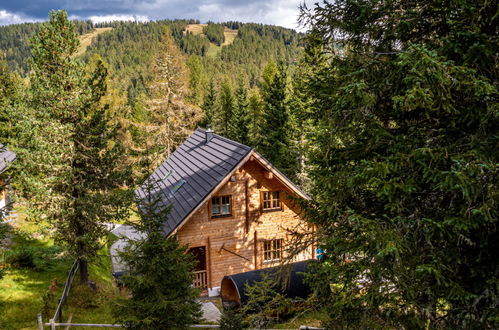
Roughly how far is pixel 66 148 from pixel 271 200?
31.7 ft

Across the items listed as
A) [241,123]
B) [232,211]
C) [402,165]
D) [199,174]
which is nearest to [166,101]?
[241,123]

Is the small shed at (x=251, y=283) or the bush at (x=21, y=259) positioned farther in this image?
the bush at (x=21, y=259)

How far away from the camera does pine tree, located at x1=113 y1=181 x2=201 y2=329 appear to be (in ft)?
26.5

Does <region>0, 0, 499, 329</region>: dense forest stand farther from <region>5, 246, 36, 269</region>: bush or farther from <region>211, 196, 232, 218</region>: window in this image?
<region>5, 246, 36, 269</region>: bush

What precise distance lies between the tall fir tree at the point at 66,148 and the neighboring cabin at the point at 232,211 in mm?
3218

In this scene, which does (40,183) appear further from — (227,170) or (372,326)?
(372,326)

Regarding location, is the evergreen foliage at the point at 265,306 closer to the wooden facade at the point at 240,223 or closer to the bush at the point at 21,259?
the wooden facade at the point at 240,223

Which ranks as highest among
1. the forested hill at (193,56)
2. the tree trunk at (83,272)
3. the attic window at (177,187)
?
the forested hill at (193,56)

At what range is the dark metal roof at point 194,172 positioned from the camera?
15866 millimetres

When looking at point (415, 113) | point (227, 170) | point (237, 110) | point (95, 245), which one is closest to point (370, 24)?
point (415, 113)

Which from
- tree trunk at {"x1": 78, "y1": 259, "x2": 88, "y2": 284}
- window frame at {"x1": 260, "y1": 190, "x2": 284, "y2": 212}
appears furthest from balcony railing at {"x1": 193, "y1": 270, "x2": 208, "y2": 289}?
tree trunk at {"x1": 78, "y1": 259, "x2": 88, "y2": 284}

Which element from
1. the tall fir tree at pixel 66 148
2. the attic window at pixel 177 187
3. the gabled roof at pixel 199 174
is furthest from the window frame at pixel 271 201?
the tall fir tree at pixel 66 148

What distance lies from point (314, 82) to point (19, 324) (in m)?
13.0

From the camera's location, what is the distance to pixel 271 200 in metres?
17.7
